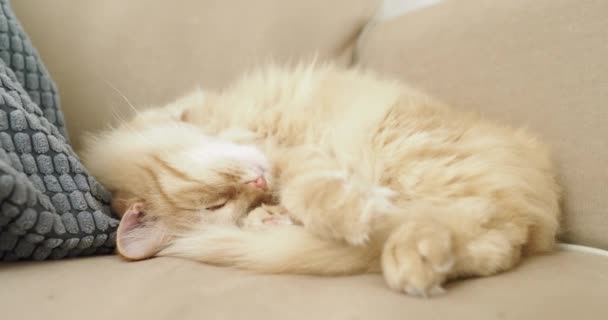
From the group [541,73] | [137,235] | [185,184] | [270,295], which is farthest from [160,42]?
[541,73]

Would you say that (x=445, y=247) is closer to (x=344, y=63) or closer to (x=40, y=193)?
(x=40, y=193)

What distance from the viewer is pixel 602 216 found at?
3.27 ft

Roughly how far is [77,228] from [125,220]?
0.12 metres

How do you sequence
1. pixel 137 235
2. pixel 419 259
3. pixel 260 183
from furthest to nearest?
pixel 260 183
pixel 137 235
pixel 419 259

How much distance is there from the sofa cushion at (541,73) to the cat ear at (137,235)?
96 centimetres

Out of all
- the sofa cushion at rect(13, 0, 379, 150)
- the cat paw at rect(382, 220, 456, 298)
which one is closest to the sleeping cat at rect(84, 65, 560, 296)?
the cat paw at rect(382, 220, 456, 298)

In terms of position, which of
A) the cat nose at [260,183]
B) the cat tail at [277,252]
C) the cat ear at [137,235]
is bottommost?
the cat ear at [137,235]

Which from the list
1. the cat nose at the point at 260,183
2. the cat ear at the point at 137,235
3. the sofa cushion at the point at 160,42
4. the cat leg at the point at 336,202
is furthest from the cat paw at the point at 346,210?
the sofa cushion at the point at 160,42

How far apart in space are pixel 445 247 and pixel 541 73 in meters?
0.65

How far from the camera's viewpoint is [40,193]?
2.80 ft

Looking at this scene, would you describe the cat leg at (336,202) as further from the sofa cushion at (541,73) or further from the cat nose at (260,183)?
the sofa cushion at (541,73)

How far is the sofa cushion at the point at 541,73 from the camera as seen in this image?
3.29 ft

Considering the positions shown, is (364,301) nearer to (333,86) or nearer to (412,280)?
(412,280)

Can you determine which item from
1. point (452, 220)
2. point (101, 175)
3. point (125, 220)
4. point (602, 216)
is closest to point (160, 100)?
point (101, 175)
